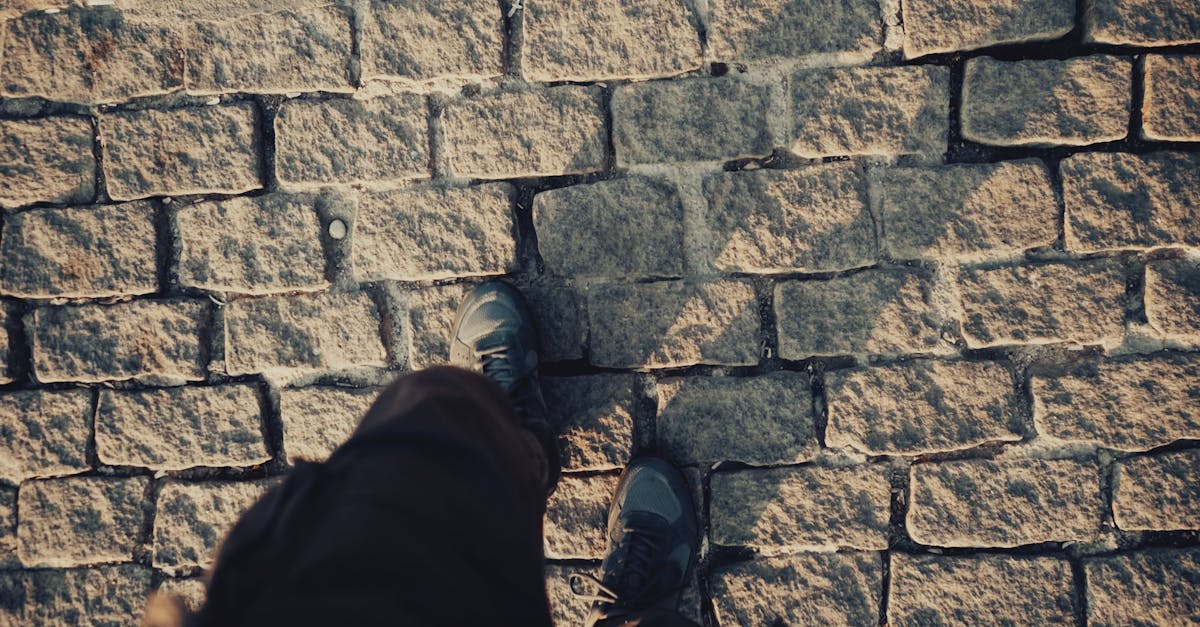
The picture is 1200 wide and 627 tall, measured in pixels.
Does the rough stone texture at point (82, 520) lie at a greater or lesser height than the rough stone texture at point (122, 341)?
lesser

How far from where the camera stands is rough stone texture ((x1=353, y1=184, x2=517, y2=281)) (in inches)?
104

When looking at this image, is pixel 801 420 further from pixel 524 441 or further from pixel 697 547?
pixel 524 441

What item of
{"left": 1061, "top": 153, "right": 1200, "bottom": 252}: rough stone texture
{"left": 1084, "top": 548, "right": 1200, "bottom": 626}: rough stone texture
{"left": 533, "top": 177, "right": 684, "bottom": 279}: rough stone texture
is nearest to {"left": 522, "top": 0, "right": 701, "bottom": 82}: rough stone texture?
{"left": 533, "top": 177, "right": 684, "bottom": 279}: rough stone texture

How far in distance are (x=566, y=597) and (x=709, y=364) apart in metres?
1.09

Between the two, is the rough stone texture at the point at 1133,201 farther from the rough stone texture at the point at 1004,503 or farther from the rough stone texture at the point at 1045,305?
the rough stone texture at the point at 1004,503

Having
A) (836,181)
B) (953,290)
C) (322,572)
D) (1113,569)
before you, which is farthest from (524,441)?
(1113,569)

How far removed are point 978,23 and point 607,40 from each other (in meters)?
1.42

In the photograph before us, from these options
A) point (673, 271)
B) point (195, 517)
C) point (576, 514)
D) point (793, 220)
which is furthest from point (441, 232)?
point (195, 517)

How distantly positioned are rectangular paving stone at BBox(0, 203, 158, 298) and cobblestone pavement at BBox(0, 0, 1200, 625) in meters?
0.01

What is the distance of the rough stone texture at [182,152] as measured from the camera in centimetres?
269

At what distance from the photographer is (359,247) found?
2674 mm

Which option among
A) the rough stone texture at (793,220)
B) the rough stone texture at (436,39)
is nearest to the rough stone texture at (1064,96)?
the rough stone texture at (793,220)

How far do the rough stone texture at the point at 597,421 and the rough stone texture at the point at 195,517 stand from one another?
48.4 inches

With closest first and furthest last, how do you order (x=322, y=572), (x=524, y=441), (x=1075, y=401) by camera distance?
(x=322, y=572)
(x=524, y=441)
(x=1075, y=401)
